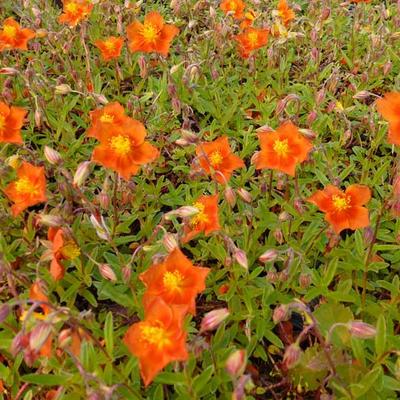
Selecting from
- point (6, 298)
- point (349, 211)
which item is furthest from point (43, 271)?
point (349, 211)

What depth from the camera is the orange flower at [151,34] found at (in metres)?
3.19

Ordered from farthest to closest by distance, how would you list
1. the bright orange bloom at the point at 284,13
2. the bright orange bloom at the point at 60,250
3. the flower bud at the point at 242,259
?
the bright orange bloom at the point at 284,13 < the bright orange bloom at the point at 60,250 < the flower bud at the point at 242,259

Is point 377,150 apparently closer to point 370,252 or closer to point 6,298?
point 370,252

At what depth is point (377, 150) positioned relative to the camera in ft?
11.1

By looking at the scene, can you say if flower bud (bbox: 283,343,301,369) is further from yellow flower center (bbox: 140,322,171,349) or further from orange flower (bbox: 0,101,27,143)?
orange flower (bbox: 0,101,27,143)

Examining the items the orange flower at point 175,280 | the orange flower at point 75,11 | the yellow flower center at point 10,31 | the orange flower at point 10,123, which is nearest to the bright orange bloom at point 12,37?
the yellow flower center at point 10,31

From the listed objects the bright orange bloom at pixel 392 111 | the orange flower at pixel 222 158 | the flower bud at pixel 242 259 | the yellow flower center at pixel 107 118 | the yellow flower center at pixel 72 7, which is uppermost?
the yellow flower center at pixel 72 7

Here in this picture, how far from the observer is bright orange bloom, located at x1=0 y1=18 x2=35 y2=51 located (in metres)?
3.28

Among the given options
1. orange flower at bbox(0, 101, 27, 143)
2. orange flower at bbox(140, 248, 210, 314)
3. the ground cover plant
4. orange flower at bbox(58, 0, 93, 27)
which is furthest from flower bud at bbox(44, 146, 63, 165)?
orange flower at bbox(58, 0, 93, 27)

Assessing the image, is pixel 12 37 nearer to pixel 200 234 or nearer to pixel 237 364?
pixel 200 234

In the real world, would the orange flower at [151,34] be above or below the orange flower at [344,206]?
above

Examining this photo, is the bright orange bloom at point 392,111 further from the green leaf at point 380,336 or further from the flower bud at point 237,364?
the flower bud at point 237,364

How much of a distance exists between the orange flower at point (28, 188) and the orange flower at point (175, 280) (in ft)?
2.48

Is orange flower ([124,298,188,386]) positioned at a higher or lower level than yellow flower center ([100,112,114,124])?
lower
